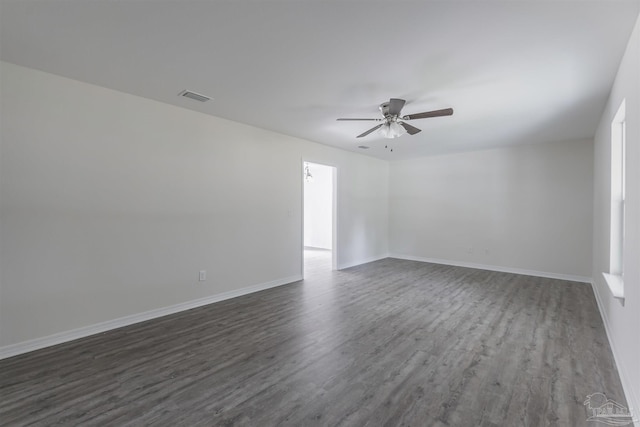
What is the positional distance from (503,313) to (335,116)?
320cm

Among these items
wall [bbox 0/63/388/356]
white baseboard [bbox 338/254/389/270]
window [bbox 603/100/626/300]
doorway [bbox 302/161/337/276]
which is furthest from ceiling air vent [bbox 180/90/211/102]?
doorway [bbox 302/161/337/276]

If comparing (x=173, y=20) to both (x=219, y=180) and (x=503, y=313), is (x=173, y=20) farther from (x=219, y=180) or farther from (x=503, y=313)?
(x=503, y=313)

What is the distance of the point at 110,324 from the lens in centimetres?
306

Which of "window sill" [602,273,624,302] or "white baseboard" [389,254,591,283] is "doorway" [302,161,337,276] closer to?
"white baseboard" [389,254,591,283]

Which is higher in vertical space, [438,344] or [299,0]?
[299,0]

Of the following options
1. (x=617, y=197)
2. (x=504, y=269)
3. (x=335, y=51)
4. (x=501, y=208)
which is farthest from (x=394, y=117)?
(x=504, y=269)

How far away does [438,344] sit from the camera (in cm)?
277

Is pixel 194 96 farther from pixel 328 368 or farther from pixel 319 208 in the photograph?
pixel 319 208

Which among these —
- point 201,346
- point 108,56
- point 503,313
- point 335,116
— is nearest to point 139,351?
point 201,346

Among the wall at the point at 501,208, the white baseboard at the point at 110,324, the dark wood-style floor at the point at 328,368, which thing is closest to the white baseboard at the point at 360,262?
the wall at the point at 501,208

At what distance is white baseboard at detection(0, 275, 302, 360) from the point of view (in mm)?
2551

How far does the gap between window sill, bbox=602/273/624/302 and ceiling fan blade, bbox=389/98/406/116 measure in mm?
2371

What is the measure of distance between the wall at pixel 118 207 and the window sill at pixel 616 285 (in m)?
3.91

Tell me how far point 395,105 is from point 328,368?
8.20ft
